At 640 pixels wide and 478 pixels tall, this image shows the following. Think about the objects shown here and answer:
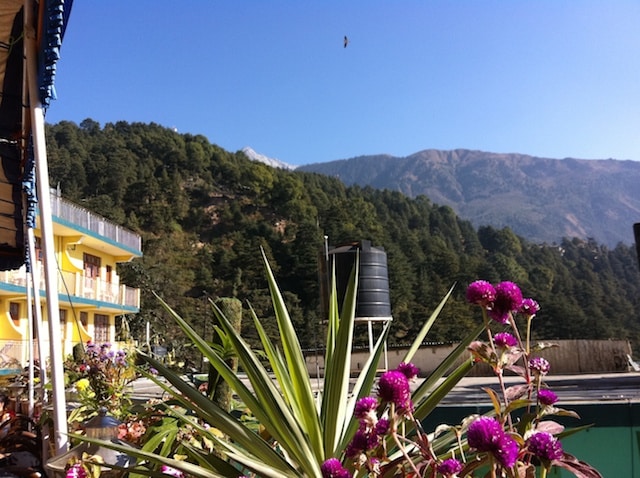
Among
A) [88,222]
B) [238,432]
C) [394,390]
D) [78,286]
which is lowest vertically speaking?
[238,432]

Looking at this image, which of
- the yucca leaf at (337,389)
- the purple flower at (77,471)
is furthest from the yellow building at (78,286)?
the yucca leaf at (337,389)

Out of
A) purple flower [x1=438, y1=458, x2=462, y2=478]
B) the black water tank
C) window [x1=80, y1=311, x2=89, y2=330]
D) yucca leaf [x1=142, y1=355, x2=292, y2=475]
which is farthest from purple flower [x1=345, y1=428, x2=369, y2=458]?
window [x1=80, y1=311, x2=89, y2=330]

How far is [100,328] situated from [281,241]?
38296mm

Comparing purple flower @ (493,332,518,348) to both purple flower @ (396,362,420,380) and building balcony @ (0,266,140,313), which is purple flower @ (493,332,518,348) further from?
building balcony @ (0,266,140,313)

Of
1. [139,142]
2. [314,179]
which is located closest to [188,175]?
[139,142]

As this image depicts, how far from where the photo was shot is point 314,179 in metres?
81.8

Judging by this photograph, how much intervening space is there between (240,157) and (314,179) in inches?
416

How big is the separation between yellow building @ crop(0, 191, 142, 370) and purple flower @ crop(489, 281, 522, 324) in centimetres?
1387

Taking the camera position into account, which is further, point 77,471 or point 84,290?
point 84,290

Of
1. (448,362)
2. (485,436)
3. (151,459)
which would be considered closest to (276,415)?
(151,459)

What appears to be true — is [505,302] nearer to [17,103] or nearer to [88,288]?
[17,103]

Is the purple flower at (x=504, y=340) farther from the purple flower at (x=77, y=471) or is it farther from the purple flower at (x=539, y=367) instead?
the purple flower at (x=77, y=471)

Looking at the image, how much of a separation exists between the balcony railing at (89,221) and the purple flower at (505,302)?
16775 millimetres

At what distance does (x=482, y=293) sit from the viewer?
117 centimetres
